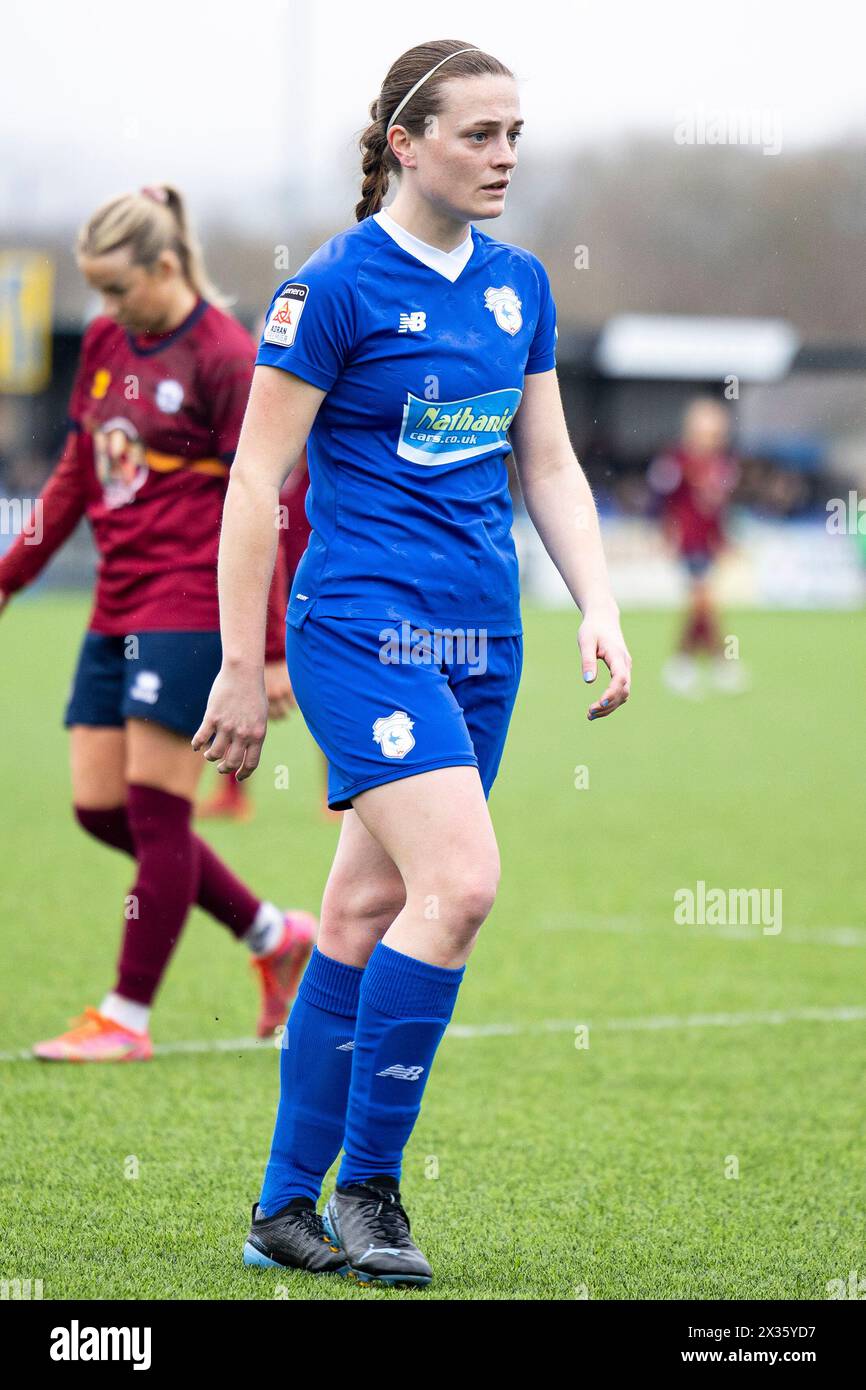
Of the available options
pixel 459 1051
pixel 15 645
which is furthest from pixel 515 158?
pixel 15 645

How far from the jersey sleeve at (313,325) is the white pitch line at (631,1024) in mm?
2596

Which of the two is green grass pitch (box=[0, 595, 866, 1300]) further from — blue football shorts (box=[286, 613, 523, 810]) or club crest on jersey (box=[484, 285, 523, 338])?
club crest on jersey (box=[484, 285, 523, 338])

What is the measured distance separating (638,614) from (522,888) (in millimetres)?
19966

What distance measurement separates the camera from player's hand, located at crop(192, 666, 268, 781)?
319 centimetres

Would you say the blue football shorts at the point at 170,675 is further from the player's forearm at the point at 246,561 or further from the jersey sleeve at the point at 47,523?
the player's forearm at the point at 246,561

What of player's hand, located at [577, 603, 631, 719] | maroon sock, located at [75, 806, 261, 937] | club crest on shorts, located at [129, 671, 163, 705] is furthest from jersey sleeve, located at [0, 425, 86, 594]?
player's hand, located at [577, 603, 631, 719]

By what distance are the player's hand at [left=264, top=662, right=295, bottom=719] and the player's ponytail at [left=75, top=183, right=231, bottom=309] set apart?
1051mm

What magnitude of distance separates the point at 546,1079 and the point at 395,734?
2.07 metres

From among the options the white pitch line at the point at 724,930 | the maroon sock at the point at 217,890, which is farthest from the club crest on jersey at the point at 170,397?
the white pitch line at the point at 724,930

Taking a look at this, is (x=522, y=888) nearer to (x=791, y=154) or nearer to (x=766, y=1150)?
(x=766, y=1150)

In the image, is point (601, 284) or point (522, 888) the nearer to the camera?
point (522, 888)

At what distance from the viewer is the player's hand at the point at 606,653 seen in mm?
3229
